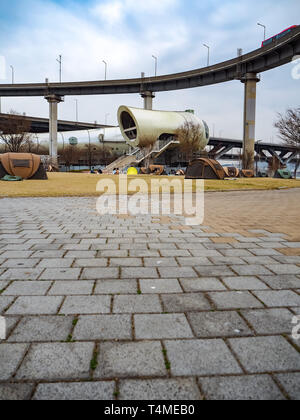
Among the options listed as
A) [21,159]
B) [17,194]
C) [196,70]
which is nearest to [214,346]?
[17,194]

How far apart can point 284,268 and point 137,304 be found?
187 cm

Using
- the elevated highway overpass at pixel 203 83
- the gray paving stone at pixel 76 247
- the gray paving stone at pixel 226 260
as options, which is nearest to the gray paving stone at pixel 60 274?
the gray paving stone at pixel 76 247

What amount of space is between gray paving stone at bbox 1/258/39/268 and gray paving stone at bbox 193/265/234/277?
1.88m

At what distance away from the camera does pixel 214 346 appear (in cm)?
187

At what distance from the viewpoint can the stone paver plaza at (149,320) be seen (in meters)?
1.55

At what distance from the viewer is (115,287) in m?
2.81

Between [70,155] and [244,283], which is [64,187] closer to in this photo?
[244,283]

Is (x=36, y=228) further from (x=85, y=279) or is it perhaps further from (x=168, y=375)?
(x=168, y=375)

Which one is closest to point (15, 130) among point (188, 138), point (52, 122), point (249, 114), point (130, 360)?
point (52, 122)

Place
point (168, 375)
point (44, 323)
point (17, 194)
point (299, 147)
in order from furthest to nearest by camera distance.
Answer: point (299, 147), point (17, 194), point (44, 323), point (168, 375)

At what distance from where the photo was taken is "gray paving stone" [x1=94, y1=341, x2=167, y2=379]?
1.61 meters

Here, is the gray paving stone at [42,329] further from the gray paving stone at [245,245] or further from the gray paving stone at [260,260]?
the gray paving stone at [245,245]
